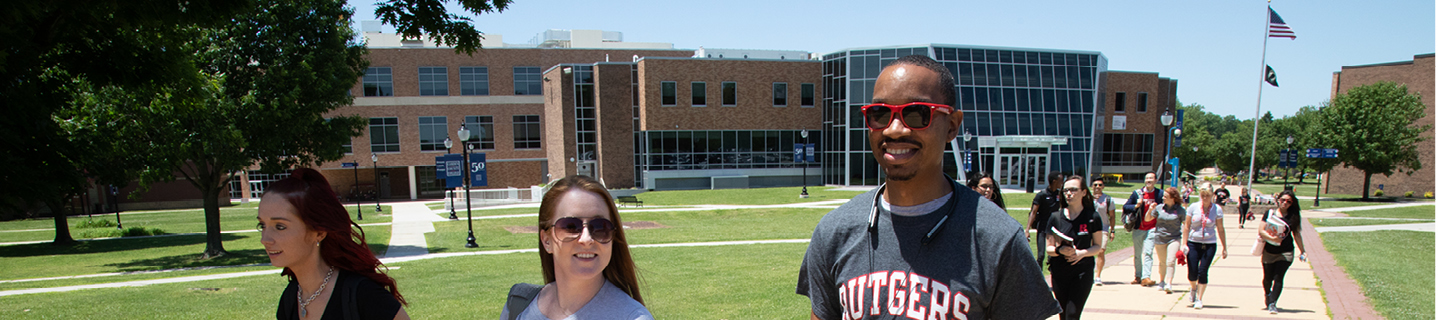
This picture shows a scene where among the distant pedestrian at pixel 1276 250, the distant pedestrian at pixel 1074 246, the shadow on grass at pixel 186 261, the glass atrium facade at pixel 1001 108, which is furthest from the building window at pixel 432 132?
the distant pedestrian at pixel 1276 250

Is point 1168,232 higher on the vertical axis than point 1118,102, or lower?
lower

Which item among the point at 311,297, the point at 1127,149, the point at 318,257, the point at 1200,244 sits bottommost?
the point at 1127,149

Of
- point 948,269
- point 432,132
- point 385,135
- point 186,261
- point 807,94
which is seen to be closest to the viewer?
point 948,269

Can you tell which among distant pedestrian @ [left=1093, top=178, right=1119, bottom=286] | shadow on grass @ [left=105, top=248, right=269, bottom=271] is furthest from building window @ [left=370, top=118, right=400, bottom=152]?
distant pedestrian @ [left=1093, top=178, right=1119, bottom=286]

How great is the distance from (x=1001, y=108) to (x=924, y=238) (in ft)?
141

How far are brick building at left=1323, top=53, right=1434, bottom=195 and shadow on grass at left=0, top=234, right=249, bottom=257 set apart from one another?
5913 cm

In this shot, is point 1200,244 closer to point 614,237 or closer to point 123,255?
point 614,237

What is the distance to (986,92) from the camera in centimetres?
4106

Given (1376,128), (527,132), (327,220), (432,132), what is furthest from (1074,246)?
(432,132)

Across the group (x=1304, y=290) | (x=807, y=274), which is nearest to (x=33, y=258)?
(x=807, y=274)

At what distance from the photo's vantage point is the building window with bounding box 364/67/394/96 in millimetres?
46219

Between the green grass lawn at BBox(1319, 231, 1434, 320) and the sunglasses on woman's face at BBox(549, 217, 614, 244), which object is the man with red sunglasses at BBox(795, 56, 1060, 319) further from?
the green grass lawn at BBox(1319, 231, 1434, 320)

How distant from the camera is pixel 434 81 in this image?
47312 mm

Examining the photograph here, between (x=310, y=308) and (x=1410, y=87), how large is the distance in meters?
59.5
